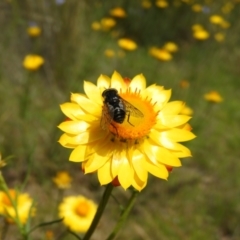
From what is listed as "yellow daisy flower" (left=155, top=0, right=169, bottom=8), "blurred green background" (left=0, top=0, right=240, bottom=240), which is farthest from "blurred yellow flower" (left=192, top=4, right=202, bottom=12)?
"yellow daisy flower" (left=155, top=0, right=169, bottom=8)

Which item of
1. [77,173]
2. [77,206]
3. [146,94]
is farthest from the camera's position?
[77,173]

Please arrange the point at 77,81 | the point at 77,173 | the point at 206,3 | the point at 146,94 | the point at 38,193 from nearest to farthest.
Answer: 1. the point at 146,94
2. the point at 38,193
3. the point at 77,173
4. the point at 77,81
5. the point at 206,3

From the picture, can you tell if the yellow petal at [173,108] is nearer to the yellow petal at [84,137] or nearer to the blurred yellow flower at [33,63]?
the yellow petal at [84,137]

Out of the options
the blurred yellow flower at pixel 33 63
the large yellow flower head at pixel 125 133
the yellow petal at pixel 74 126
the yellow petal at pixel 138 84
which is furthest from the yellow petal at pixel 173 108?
the blurred yellow flower at pixel 33 63

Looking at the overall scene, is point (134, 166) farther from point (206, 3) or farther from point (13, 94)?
point (206, 3)

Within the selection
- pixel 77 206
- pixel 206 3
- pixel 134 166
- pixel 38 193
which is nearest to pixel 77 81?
pixel 38 193

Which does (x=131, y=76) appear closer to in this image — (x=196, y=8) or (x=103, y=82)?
(x=196, y=8)
